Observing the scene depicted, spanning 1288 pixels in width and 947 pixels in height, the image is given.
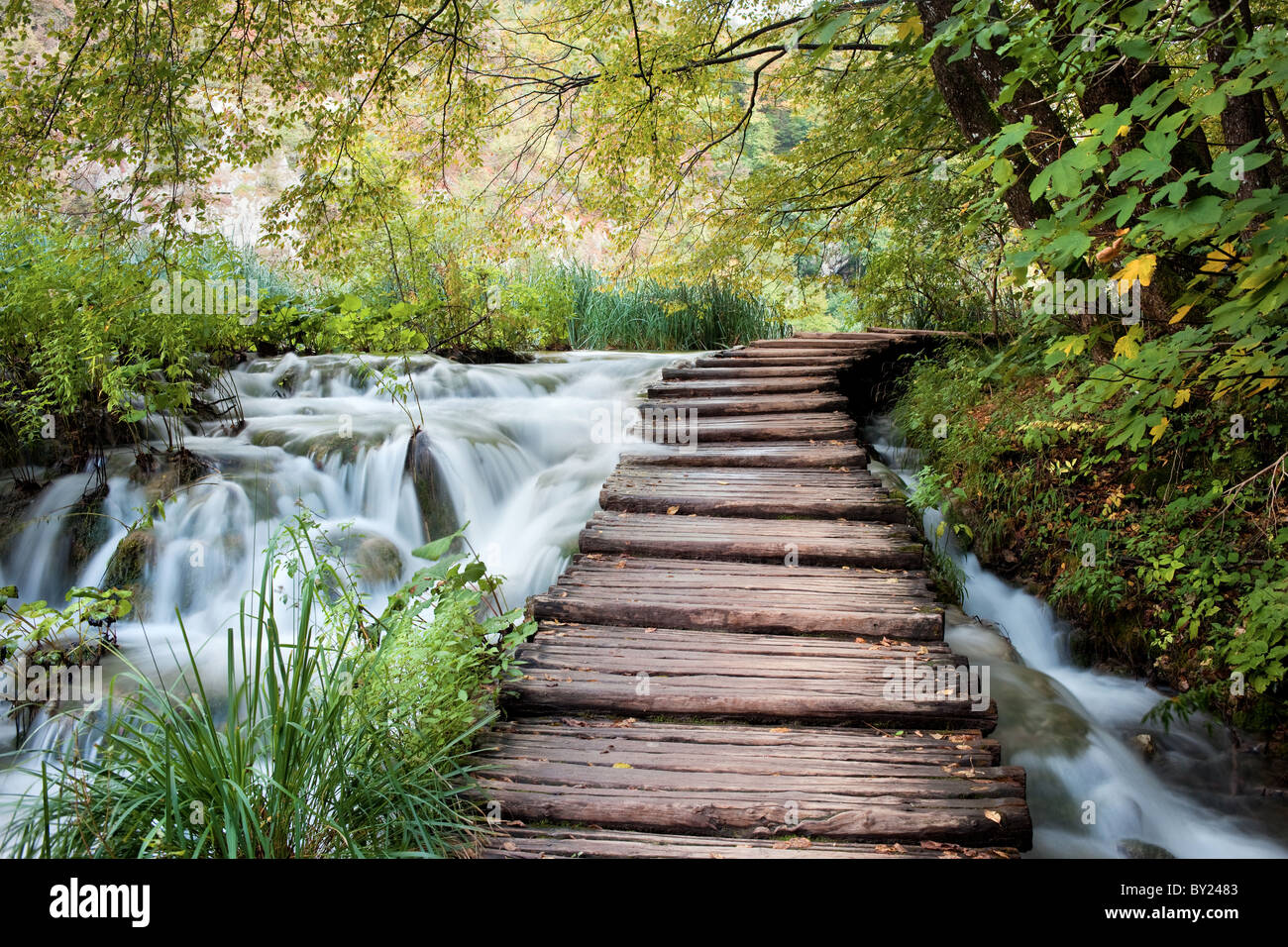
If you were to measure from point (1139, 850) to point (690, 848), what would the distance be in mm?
2599

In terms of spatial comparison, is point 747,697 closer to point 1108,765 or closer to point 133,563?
point 1108,765

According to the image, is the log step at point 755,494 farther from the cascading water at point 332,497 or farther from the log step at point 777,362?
the log step at point 777,362

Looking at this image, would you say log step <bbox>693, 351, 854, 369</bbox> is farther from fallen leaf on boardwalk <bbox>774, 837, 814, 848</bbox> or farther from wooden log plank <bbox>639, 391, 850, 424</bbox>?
fallen leaf on boardwalk <bbox>774, 837, 814, 848</bbox>

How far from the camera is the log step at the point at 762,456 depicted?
530 centimetres

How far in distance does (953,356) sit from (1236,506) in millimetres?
3774

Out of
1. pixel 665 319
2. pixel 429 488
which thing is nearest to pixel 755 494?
pixel 429 488

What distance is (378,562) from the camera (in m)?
5.39

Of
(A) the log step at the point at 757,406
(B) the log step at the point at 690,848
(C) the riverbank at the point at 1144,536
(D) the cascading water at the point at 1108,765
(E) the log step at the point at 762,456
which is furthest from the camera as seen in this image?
(A) the log step at the point at 757,406

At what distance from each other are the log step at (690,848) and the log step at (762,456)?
11.0ft

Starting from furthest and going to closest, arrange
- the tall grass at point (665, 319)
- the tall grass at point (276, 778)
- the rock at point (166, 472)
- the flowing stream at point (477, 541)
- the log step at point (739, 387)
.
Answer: the tall grass at point (665, 319) → the log step at point (739, 387) → the rock at point (166, 472) → the flowing stream at point (477, 541) → the tall grass at point (276, 778)

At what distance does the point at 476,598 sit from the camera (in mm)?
2979

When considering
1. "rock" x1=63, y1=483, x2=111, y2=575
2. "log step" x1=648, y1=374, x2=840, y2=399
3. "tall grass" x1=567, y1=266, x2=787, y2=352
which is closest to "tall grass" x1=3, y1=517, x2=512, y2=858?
"rock" x1=63, y1=483, x2=111, y2=575

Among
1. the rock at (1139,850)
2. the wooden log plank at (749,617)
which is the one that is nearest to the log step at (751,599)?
the wooden log plank at (749,617)
